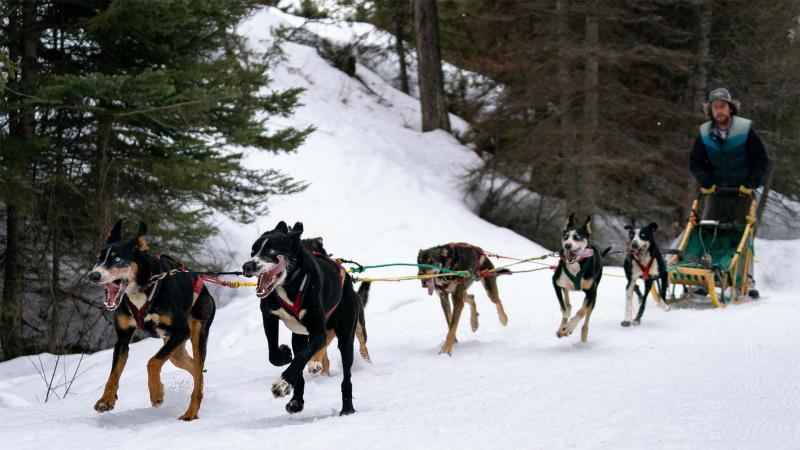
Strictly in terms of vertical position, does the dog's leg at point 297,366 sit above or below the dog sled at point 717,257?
above

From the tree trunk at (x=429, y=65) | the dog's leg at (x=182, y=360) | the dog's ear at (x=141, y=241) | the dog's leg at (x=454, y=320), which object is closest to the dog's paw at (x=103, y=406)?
the dog's leg at (x=182, y=360)

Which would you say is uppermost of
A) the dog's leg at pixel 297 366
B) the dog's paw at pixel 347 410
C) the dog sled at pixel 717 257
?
the dog's leg at pixel 297 366

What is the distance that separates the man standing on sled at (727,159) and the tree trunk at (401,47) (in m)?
14.9

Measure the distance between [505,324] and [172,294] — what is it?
5.12 metres

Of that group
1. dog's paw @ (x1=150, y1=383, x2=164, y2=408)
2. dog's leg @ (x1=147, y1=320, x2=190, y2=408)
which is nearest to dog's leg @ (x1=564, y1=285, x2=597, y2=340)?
dog's leg @ (x1=147, y1=320, x2=190, y2=408)

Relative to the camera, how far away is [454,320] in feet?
28.1

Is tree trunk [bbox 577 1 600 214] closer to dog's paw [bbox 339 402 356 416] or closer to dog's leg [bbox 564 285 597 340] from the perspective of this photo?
dog's leg [bbox 564 285 597 340]

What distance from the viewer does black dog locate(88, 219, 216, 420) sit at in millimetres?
5234

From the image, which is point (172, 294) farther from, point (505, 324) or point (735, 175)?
point (735, 175)

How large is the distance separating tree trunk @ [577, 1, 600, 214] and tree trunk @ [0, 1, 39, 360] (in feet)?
37.7

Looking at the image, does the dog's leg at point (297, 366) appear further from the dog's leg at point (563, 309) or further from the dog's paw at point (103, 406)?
the dog's leg at point (563, 309)

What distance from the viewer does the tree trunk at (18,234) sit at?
10.5 m

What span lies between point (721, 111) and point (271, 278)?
319 inches

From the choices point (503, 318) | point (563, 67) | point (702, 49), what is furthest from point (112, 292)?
point (702, 49)
